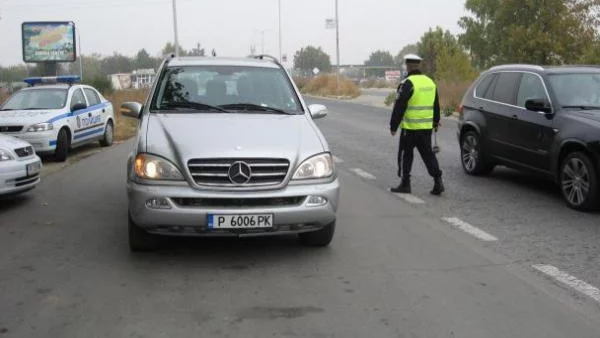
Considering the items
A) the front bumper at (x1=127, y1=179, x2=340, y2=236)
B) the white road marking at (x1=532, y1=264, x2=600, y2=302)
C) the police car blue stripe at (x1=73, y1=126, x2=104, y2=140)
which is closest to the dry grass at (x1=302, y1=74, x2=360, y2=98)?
the police car blue stripe at (x1=73, y1=126, x2=104, y2=140)

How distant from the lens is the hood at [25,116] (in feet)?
40.1

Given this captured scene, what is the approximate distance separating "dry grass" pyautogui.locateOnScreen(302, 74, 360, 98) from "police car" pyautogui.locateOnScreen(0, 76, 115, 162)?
36156 mm

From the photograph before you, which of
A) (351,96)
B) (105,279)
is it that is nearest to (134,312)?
(105,279)

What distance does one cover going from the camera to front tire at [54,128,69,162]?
1261 centimetres

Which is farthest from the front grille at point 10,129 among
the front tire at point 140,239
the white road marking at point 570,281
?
the white road marking at point 570,281

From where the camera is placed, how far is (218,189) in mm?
5199

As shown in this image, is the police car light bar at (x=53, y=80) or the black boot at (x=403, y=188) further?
the police car light bar at (x=53, y=80)

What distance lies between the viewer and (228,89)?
666 centimetres

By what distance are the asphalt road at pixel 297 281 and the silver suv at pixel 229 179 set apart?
14.9 inches

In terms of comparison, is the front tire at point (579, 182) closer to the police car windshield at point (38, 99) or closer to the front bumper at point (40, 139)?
the front bumper at point (40, 139)

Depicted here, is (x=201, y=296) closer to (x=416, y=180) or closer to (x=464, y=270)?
→ (x=464, y=270)

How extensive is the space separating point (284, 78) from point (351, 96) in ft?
142

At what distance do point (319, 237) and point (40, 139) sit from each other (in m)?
8.02

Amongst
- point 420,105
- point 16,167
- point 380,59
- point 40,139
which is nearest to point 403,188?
point 420,105
